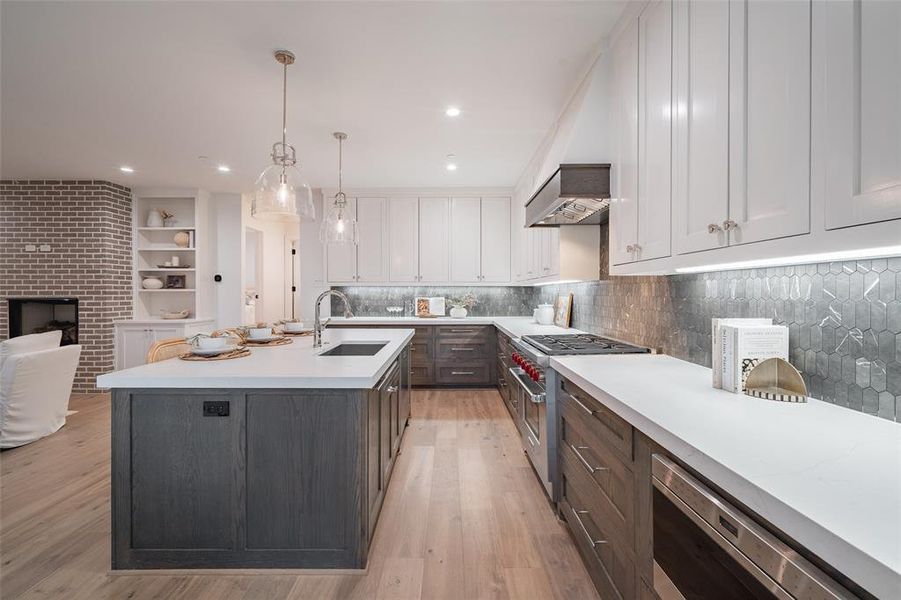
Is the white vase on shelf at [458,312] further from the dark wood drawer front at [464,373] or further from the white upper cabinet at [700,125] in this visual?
the white upper cabinet at [700,125]

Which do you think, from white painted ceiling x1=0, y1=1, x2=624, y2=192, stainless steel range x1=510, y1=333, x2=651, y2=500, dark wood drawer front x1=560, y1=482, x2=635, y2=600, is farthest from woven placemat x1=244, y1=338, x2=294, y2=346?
dark wood drawer front x1=560, y1=482, x2=635, y2=600

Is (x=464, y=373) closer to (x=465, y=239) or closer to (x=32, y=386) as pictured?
(x=465, y=239)

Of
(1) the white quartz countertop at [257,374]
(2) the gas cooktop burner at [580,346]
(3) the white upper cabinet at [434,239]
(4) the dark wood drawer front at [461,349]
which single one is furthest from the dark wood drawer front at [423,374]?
(1) the white quartz countertop at [257,374]

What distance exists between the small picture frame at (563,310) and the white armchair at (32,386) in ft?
14.8

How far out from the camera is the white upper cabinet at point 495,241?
548cm

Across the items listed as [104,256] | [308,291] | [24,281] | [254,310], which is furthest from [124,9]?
[254,310]

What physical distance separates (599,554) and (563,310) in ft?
9.01

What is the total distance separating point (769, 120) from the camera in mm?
1118

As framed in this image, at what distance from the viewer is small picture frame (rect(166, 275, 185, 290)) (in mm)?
5766

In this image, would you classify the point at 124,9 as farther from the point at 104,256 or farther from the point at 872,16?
the point at 104,256

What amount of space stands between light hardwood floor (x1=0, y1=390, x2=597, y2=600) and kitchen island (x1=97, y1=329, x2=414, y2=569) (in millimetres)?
112

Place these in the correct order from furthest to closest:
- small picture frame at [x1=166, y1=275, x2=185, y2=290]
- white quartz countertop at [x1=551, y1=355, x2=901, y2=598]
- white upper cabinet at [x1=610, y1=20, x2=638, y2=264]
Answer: small picture frame at [x1=166, y1=275, x2=185, y2=290] → white upper cabinet at [x1=610, y1=20, x2=638, y2=264] → white quartz countertop at [x1=551, y1=355, x2=901, y2=598]

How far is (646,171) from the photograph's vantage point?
1.88m

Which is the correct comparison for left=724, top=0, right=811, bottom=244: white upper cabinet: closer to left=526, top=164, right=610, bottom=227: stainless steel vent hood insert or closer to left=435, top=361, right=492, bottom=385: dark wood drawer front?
left=526, top=164, right=610, bottom=227: stainless steel vent hood insert
